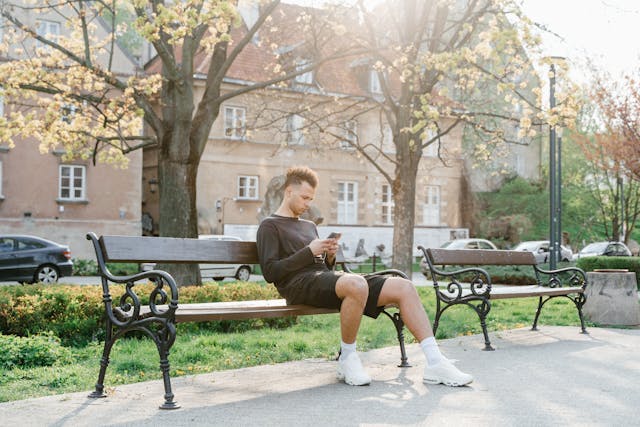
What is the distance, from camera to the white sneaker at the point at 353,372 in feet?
18.2

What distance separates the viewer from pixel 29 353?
655cm

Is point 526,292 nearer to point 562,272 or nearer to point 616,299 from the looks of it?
→ point 562,272

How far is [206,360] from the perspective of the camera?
22.3 ft

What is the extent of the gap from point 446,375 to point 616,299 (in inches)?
215

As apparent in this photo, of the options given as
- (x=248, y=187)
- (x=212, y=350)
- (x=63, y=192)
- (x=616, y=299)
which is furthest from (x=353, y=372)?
(x=248, y=187)

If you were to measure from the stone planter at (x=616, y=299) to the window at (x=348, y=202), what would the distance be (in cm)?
2655

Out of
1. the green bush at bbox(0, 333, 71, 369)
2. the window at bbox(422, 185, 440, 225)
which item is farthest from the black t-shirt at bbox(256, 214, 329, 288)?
the window at bbox(422, 185, 440, 225)

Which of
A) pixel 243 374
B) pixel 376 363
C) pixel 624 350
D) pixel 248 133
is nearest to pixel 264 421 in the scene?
pixel 243 374

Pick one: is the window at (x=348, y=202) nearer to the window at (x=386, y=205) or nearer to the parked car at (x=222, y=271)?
the window at (x=386, y=205)

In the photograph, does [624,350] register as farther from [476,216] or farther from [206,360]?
[476,216]

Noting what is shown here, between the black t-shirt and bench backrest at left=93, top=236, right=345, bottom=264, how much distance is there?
44cm

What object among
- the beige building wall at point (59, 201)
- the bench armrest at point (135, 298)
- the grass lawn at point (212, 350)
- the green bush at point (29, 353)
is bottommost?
the grass lawn at point (212, 350)

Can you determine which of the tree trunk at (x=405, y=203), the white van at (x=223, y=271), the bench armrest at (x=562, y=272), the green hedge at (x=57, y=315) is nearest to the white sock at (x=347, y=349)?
the green hedge at (x=57, y=315)

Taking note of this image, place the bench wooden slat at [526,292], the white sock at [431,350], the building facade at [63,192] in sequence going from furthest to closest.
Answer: the building facade at [63,192]
the bench wooden slat at [526,292]
the white sock at [431,350]
